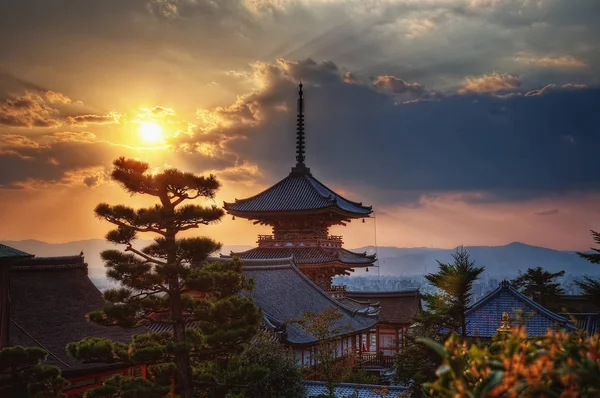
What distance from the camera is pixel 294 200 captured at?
43375mm

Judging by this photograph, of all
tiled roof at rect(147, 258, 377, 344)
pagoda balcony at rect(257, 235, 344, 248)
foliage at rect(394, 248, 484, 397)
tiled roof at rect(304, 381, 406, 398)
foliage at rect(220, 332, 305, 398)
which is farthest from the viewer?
pagoda balcony at rect(257, 235, 344, 248)

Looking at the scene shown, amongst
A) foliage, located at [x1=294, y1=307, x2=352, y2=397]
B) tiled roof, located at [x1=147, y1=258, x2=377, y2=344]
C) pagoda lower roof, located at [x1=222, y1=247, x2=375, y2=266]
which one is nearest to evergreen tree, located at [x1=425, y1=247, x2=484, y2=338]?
foliage, located at [x1=294, y1=307, x2=352, y2=397]

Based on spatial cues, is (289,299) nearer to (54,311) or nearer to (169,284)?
A: (54,311)

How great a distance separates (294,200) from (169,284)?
85.3 feet

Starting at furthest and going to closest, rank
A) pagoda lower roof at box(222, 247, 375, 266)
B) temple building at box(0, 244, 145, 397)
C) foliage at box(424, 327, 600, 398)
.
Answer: pagoda lower roof at box(222, 247, 375, 266) → temple building at box(0, 244, 145, 397) → foliage at box(424, 327, 600, 398)

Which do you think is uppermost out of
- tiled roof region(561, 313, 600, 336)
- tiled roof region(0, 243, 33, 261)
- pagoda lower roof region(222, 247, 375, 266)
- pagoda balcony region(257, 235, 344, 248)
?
pagoda balcony region(257, 235, 344, 248)

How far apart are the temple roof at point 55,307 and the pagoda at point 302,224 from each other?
16733 millimetres

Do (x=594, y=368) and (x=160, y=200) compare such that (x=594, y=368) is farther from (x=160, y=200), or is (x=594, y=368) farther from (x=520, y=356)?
(x=160, y=200)

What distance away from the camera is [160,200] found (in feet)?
58.5

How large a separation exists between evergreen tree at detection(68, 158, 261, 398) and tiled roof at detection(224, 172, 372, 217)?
78.1 ft

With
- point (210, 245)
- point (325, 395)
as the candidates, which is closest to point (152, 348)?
point (210, 245)

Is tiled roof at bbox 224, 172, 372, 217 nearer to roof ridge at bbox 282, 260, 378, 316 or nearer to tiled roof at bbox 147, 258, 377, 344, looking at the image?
roof ridge at bbox 282, 260, 378, 316

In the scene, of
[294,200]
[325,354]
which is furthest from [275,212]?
[325,354]

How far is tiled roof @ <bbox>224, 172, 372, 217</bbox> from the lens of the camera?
4225cm
